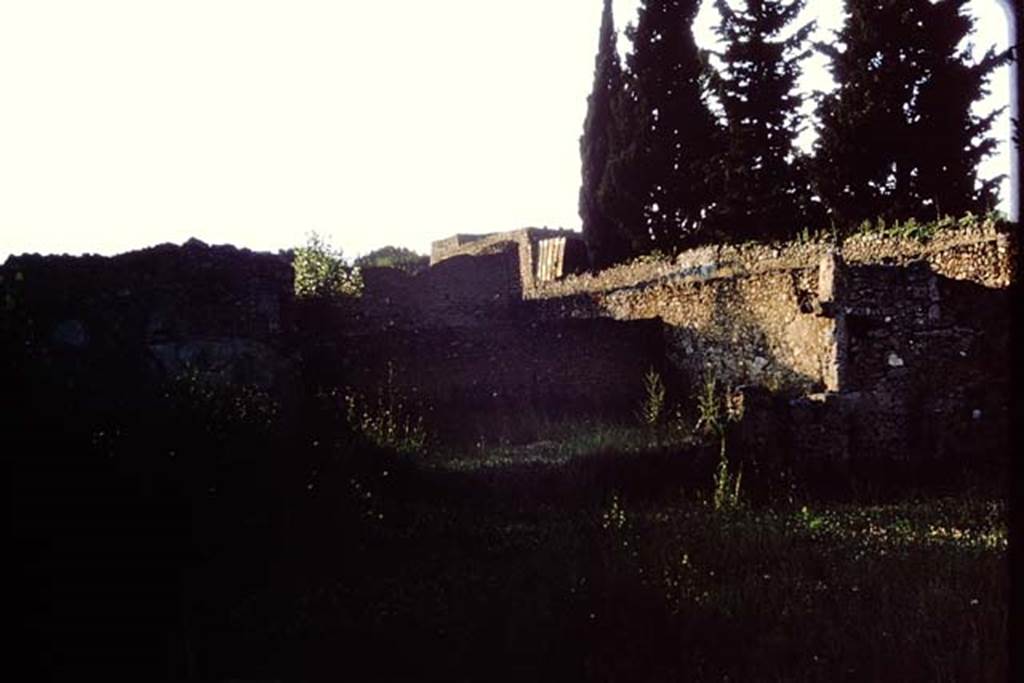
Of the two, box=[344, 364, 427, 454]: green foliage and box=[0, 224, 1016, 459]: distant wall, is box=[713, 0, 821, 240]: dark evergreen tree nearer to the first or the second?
box=[0, 224, 1016, 459]: distant wall

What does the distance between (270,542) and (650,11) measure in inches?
935

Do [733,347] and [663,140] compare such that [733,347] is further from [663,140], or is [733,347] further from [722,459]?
[663,140]

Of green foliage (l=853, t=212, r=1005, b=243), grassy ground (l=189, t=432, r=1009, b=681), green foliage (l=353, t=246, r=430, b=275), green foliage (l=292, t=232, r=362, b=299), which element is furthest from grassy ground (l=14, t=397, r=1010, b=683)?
green foliage (l=353, t=246, r=430, b=275)

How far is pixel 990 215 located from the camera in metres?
13.6

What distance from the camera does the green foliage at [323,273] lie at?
17.8 m

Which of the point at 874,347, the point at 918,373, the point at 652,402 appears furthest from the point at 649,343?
Answer: the point at 918,373

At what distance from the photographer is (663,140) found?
2391 cm

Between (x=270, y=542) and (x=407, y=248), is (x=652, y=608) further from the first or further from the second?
(x=407, y=248)

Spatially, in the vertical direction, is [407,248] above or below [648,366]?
above

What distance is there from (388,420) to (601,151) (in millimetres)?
17591

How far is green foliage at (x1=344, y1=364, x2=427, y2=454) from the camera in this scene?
10.1m

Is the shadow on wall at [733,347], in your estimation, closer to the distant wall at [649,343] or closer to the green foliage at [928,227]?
the distant wall at [649,343]

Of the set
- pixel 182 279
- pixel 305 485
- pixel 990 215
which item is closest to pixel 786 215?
pixel 990 215

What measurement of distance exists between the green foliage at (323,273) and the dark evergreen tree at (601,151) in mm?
8970
